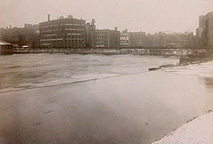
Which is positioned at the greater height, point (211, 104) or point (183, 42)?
point (183, 42)

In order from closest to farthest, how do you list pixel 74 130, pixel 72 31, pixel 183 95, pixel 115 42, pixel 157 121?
pixel 74 130 → pixel 157 121 → pixel 183 95 → pixel 72 31 → pixel 115 42

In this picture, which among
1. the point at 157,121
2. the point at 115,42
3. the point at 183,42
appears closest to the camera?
the point at 157,121

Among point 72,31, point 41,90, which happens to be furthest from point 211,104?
point 72,31

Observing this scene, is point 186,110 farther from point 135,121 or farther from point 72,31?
point 72,31

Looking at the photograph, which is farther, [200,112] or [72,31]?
[72,31]

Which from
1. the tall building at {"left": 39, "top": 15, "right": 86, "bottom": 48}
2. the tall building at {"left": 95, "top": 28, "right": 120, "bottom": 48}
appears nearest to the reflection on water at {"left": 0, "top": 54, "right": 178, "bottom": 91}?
the tall building at {"left": 39, "top": 15, "right": 86, "bottom": 48}

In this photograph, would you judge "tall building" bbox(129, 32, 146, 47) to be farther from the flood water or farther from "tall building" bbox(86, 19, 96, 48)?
the flood water

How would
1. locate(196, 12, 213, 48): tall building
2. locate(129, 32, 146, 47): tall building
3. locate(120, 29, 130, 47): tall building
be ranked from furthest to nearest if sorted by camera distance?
locate(129, 32, 146, 47): tall building < locate(120, 29, 130, 47): tall building < locate(196, 12, 213, 48): tall building
